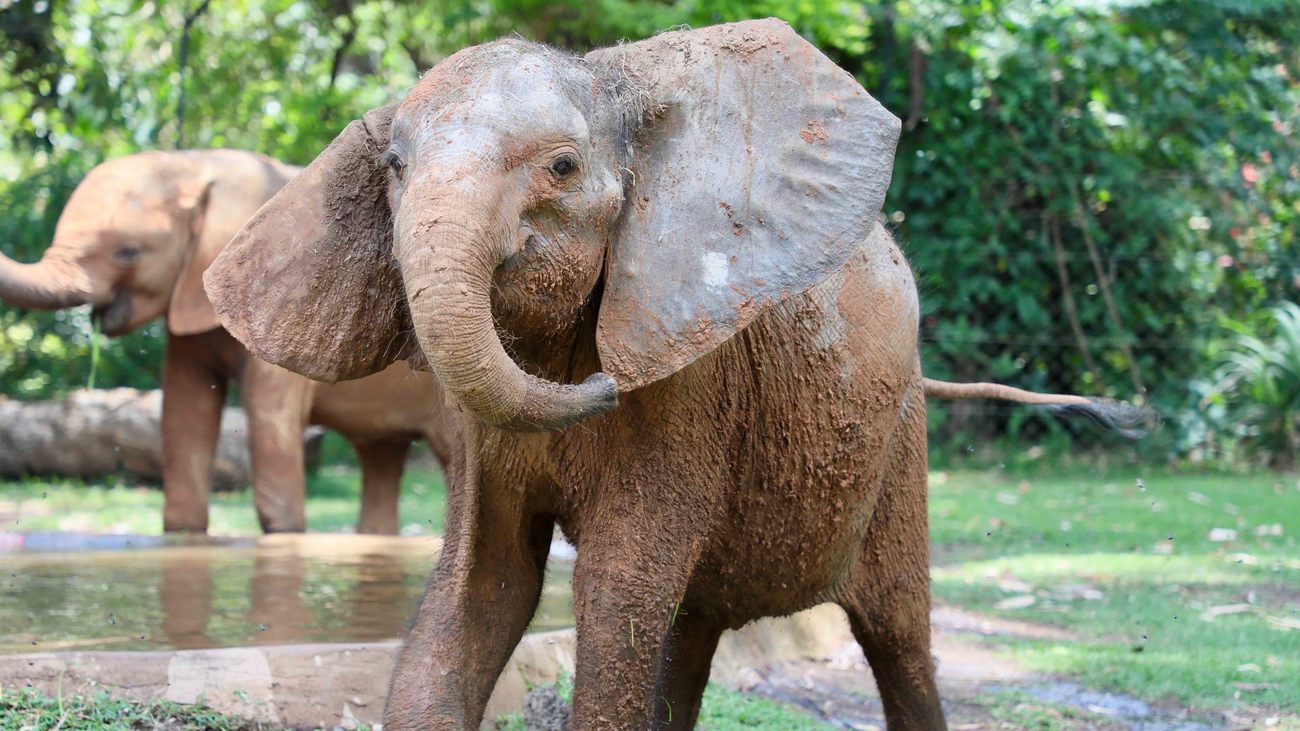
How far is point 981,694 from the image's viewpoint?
6.23 meters

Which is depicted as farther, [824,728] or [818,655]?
[818,655]

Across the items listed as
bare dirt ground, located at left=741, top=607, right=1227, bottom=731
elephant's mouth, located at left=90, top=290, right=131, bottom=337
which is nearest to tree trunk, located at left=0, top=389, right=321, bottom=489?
elephant's mouth, located at left=90, top=290, right=131, bottom=337

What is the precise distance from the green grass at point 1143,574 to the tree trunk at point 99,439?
599cm

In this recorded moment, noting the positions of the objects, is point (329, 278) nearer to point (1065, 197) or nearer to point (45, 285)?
point (45, 285)

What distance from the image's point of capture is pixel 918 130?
14.6 meters

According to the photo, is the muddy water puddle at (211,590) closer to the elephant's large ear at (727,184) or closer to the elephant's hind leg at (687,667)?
the elephant's hind leg at (687,667)

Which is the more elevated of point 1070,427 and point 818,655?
point 818,655

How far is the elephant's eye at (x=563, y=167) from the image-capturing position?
3.23 m

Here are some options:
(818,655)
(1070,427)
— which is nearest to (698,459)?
(818,655)

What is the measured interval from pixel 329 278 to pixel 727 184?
0.97m

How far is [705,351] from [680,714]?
1.76 metres

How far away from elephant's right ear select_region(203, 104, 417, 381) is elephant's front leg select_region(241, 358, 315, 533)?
504 cm

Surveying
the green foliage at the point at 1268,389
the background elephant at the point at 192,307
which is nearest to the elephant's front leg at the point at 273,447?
the background elephant at the point at 192,307

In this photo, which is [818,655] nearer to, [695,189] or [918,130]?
[695,189]
